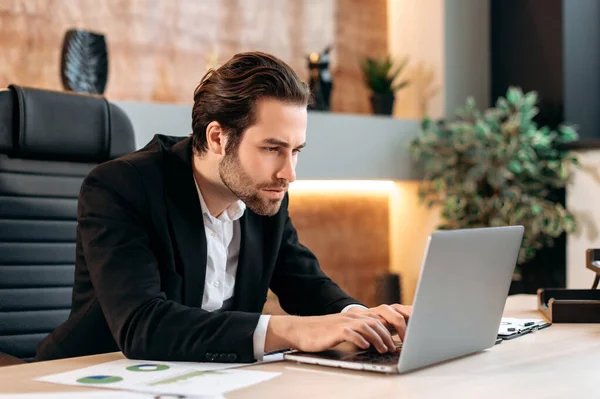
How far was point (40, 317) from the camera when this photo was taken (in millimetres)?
2061

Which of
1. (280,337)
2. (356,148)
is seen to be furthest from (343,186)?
(280,337)

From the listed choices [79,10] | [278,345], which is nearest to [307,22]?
[79,10]

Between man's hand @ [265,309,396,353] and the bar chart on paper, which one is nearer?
the bar chart on paper

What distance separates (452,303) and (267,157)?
0.57m

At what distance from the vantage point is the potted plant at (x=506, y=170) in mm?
3867

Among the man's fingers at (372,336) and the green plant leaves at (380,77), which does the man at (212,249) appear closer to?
the man's fingers at (372,336)

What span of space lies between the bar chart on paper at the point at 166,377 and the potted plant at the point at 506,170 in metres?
2.75

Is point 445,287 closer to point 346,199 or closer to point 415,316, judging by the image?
point 415,316

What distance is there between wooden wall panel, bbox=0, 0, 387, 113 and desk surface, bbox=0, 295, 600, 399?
7.69ft

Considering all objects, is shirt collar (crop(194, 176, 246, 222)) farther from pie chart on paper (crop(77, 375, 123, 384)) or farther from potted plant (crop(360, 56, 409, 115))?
potted plant (crop(360, 56, 409, 115))

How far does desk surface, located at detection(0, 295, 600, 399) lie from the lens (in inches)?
45.1

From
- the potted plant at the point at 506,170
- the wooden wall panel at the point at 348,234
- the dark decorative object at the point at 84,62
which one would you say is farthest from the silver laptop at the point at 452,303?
the wooden wall panel at the point at 348,234

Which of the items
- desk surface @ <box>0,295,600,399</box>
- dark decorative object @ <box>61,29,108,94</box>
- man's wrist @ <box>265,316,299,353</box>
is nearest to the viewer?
desk surface @ <box>0,295,600,399</box>

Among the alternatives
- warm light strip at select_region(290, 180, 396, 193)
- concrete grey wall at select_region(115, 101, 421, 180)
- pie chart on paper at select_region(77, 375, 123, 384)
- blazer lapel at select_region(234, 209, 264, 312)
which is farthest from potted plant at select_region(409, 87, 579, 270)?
pie chart on paper at select_region(77, 375, 123, 384)
